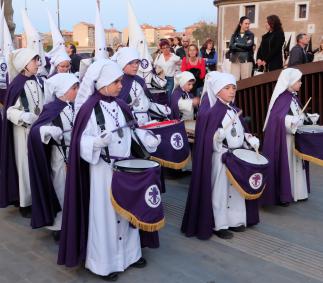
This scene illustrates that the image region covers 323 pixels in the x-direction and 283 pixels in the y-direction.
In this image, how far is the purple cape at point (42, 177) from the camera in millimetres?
4250

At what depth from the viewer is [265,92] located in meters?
8.14

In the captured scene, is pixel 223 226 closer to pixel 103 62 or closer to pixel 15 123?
pixel 103 62

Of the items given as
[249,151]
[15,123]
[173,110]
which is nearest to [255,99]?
[173,110]

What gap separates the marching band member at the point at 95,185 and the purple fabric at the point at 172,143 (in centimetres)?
129

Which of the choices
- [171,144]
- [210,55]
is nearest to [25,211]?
[171,144]

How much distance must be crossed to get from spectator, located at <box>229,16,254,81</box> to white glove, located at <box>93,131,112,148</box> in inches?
213

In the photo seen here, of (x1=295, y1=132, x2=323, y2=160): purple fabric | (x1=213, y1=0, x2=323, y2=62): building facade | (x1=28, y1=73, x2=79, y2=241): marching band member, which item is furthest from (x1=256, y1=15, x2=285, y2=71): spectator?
(x1=213, y1=0, x2=323, y2=62): building facade

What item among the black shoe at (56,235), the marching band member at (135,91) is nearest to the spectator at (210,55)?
the marching band member at (135,91)

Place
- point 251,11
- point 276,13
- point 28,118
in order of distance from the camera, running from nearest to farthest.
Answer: point 28,118 < point 276,13 < point 251,11

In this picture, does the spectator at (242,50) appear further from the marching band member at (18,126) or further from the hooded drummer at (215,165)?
the marching band member at (18,126)

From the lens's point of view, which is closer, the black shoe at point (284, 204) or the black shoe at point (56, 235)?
the black shoe at point (56, 235)

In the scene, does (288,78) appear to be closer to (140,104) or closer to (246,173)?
(246,173)

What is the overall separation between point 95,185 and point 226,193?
1501 mm

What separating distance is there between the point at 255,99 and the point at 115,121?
5165mm
